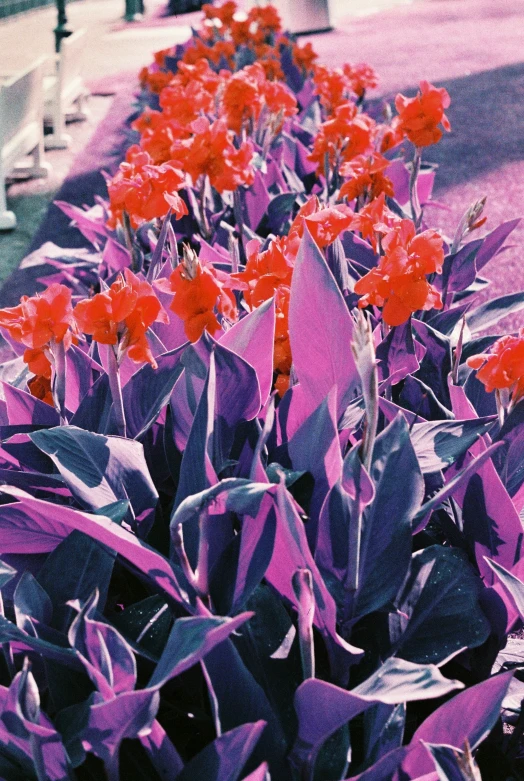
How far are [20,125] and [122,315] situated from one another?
456 cm

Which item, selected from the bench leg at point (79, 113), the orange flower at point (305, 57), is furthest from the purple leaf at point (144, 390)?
the bench leg at point (79, 113)

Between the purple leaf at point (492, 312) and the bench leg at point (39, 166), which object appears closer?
the purple leaf at point (492, 312)

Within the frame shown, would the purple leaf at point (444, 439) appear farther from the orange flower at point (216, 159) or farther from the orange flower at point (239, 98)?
the orange flower at point (239, 98)

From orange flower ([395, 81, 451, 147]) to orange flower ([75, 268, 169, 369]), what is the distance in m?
1.10

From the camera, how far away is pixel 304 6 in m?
11.6

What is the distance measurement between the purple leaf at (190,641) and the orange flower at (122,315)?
0.44 m

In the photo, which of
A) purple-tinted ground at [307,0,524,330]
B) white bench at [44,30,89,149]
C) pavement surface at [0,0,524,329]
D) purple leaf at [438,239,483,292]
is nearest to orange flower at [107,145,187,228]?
purple leaf at [438,239,483,292]

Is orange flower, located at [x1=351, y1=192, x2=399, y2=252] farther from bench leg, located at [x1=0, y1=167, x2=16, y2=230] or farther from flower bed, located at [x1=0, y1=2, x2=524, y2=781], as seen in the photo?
bench leg, located at [x1=0, y1=167, x2=16, y2=230]

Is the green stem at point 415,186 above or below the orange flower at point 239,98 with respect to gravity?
below

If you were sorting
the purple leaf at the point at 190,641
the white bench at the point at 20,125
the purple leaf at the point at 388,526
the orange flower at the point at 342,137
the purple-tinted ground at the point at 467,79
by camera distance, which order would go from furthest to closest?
the white bench at the point at 20,125 < the purple-tinted ground at the point at 467,79 < the orange flower at the point at 342,137 < the purple leaf at the point at 388,526 < the purple leaf at the point at 190,641

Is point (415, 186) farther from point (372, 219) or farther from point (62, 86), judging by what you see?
point (62, 86)

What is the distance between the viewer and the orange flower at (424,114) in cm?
198

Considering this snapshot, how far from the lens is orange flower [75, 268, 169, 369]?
113cm

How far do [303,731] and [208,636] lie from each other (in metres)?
0.19
